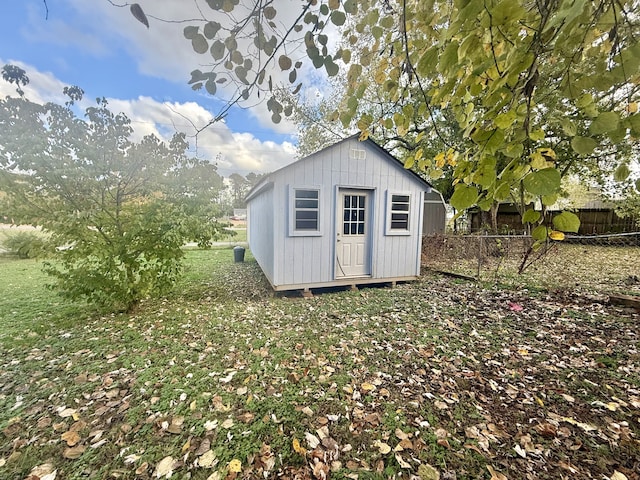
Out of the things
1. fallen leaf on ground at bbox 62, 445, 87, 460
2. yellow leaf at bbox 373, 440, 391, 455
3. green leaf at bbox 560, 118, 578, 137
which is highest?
green leaf at bbox 560, 118, 578, 137

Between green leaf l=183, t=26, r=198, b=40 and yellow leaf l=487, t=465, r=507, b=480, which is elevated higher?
green leaf l=183, t=26, r=198, b=40

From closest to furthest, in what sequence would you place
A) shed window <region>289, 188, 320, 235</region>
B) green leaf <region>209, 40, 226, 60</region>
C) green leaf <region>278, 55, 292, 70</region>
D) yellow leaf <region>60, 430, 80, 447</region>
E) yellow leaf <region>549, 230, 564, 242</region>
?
yellow leaf <region>549, 230, 564, 242</region> → green leaf <region>209, 40, 226, 60</region> → green leaf <region>278, 55, 292, 70</region> → yellow leaf <region>60, 430, 80, 447</region> → shed window <region>289, 188, 320, 235</region>

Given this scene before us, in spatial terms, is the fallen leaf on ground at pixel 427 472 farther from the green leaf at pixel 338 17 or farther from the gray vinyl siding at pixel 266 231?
the gray vinyl siding at pixel 266 231

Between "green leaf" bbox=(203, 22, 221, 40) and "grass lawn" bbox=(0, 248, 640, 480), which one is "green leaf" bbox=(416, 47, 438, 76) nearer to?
"green leaf" bbox=(203, 22, 221, 40)

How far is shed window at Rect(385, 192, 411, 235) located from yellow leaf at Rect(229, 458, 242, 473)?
15.7ft

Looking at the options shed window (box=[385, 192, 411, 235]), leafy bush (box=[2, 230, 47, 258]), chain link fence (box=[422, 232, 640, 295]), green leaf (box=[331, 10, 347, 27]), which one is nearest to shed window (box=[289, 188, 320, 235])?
shed window (box=[385, 192, 411, 235])

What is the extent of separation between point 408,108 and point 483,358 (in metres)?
2.75

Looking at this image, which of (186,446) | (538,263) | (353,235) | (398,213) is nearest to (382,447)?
(186,446)

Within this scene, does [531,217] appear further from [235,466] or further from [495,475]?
[235,466]

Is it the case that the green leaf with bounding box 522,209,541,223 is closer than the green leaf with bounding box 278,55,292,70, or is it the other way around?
the green leaf with bounding box 522,209,541,223

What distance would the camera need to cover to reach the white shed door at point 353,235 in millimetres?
5574

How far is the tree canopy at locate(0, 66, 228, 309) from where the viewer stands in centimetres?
303

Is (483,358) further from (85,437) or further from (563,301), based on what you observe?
(85,437)

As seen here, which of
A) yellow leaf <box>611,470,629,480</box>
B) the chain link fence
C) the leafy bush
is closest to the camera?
yellow leaf <box>611,470,629,480</box>
